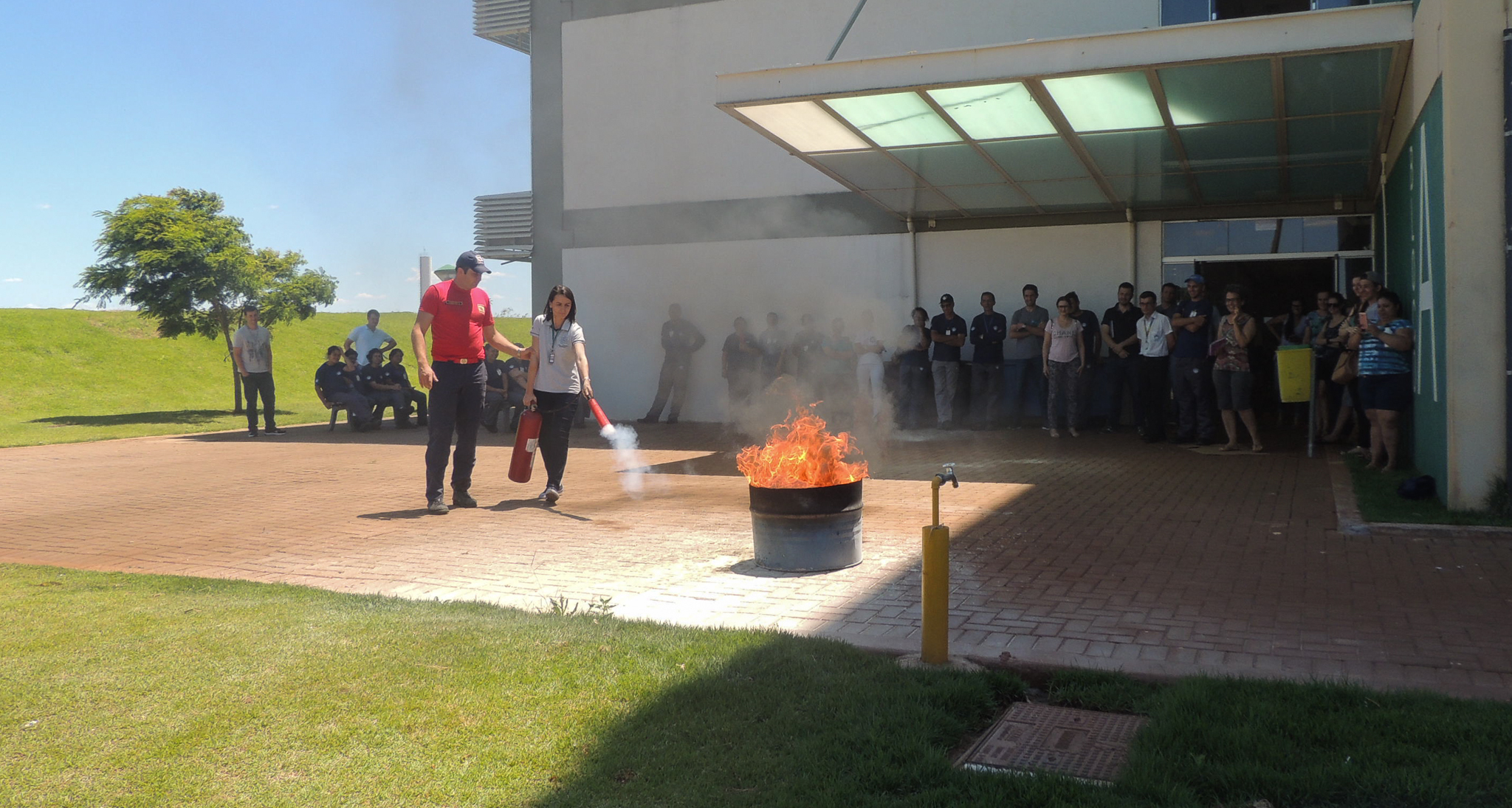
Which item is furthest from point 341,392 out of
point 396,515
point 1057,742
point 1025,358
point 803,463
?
point 1057,742

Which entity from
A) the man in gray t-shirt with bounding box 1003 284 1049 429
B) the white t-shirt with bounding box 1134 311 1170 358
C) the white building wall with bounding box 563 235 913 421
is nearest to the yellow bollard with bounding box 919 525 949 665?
the white t-shirt with bounding box 1134 311 1170 358

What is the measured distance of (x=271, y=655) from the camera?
14.3 feet

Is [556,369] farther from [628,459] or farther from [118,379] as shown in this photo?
[118,379]

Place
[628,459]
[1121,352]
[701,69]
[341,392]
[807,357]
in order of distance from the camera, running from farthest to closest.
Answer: [701,69]
[341,392]
[807,357]
[1121,352]
[628,459]

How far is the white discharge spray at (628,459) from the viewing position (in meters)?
10.1

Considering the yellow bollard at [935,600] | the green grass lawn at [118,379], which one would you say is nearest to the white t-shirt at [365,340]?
the green grass lawn at [118,379]

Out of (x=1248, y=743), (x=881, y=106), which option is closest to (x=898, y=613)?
(x=1248, y=743)

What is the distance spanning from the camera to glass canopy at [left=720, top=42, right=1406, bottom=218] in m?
9.90

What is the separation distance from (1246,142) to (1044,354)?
12.0 ft

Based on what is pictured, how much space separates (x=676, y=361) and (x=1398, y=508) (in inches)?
492

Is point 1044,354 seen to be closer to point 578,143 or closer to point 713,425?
point 713,425

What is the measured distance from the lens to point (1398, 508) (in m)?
7.76

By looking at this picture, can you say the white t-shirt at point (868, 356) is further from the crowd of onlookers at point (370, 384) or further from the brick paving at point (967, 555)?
the crowd of onlookers at point (370, 384)

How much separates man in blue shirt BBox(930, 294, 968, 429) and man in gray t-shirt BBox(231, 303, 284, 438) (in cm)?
1059
